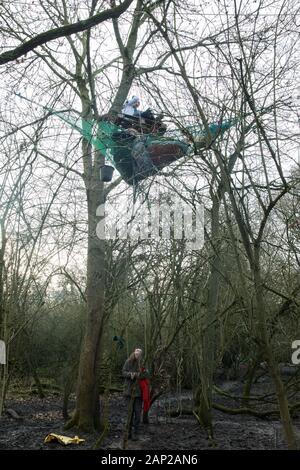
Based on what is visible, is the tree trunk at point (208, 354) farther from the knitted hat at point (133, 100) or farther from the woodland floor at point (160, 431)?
the knitted hat at point (133, 100)

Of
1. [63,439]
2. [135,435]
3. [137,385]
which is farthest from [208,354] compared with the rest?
[63,439]

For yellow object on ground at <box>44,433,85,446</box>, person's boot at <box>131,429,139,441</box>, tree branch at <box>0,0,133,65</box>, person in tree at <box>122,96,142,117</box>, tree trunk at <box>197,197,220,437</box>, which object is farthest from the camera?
tree trunk at <box>197,197,220,437</box>

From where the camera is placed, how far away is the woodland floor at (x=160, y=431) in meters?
6.89

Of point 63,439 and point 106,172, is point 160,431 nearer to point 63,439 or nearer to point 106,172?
point 63,439

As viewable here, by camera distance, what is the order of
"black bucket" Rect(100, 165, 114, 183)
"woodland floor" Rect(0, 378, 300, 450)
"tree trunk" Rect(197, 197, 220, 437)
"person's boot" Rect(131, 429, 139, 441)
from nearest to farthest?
"black bucket" Rect(100, 165, 114, 183)
"woodland floor" Rect(0, 378, 300, 450)
"person's boot" Rect(131, 429, 139, 441)
"tree trunk" Rect(197, 197, 220, 437)

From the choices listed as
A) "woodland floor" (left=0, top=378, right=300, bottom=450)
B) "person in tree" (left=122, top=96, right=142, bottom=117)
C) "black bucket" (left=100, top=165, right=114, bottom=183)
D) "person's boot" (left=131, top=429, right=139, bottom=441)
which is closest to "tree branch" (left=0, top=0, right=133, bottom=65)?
"person in tree" (left=122, top=96, right=142, bottom=117)

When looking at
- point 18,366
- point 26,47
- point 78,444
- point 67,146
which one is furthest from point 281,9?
point 18,366

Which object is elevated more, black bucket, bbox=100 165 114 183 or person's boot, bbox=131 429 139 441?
black bucket, bbox=100 165 114 183

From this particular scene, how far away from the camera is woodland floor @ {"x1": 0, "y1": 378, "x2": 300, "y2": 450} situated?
22.6 ft

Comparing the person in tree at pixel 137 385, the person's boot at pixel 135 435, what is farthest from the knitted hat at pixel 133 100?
the person's boot at pixel 135 435

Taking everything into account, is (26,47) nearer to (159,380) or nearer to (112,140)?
(112,140)

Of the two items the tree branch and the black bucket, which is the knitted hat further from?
the tree branch

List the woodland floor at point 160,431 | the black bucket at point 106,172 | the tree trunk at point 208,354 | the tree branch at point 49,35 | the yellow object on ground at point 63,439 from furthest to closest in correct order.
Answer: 1. the tree trunk at point 208,354
2. the woodland floor at point 160,431
3. the yellow object on ground at point 63,439
4. the black bucket at point 106,172
5. the tree branch at point 49,35

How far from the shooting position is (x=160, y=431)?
7957mm
